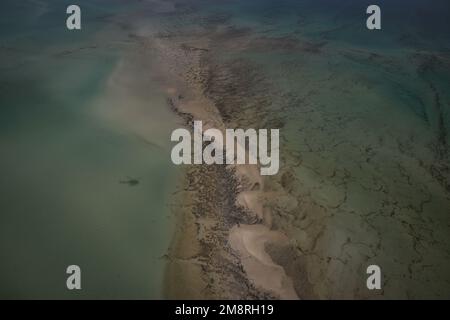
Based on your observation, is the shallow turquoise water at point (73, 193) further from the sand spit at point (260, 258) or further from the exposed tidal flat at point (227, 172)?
the sand spit at point (260, 258)

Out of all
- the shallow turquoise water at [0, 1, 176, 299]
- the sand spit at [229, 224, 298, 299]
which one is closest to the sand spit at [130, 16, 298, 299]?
the sand spit at [229, 224, 298, 299]

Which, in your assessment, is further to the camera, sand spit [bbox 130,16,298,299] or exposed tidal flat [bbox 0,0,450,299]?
exposed tidal flat [bbox 0,0,450,299]

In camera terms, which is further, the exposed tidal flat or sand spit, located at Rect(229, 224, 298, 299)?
the exposed tidal flat

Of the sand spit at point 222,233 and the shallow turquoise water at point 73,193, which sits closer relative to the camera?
the sand spit at point 222,233

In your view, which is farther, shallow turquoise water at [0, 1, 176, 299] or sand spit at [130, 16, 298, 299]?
shallow turquoise water at [0, 1, 176, 299]

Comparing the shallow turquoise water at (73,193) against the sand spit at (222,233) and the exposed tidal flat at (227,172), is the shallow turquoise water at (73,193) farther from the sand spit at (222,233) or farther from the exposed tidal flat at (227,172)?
the sand spit at (222,233)

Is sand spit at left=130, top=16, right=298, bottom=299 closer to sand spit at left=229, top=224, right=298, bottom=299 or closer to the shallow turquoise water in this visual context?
sand spit at left=229, top=224, right=298, bottom=299

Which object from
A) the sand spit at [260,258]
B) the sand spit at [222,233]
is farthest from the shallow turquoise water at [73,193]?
the sand spit at [260,258]

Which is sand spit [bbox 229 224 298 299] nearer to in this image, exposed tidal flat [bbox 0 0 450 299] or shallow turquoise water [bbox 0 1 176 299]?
exposed tidal flat [bbox 0 0 450 299]
